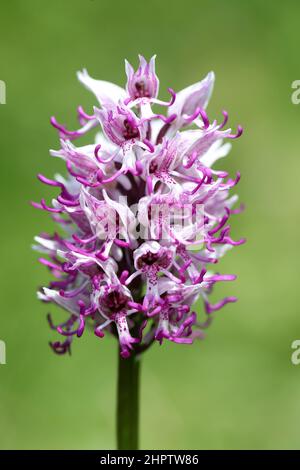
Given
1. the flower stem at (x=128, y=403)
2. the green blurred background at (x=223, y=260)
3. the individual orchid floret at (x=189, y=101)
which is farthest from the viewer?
the green blurred background at (x=223, y=260)

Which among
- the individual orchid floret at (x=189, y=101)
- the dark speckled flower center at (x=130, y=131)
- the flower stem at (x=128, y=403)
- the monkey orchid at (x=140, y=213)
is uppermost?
the individual orchid floret at (x=189, y=101)

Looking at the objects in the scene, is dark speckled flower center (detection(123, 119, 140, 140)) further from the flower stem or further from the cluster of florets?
the flower stem

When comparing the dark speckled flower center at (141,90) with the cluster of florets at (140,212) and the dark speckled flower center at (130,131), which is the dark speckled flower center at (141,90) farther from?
the dark speckled flower center at (130,131)

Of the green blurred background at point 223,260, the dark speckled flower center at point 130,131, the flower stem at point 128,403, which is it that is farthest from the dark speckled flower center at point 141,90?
the green blurred background at point 223,260

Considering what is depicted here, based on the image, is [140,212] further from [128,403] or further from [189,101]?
[128,403]

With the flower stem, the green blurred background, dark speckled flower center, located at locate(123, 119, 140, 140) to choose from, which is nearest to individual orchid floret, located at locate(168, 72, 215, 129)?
dark speckled flower center, located at locate(123, 119, 140, 140)
